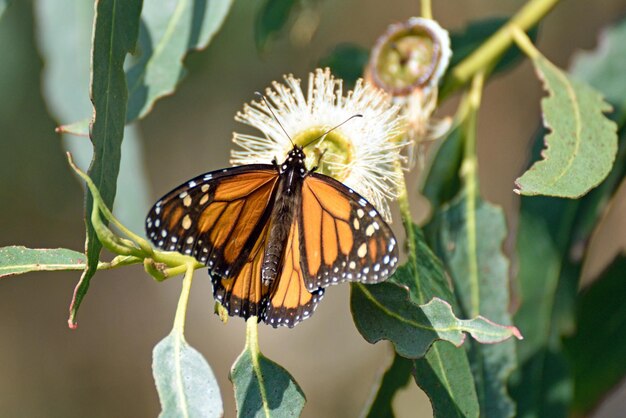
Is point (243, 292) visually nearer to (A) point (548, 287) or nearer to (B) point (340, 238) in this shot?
(B) point (340, 238)

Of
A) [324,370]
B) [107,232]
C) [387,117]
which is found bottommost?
[324,370]

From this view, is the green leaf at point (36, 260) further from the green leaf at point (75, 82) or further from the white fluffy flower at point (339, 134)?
the green leaf at point (75, 82)

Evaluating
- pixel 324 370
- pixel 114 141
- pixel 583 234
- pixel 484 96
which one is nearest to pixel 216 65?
pixel 484 96

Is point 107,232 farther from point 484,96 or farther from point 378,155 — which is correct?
point 484,96

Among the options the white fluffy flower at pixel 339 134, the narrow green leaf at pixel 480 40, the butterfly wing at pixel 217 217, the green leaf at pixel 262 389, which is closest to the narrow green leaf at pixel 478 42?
Answer: the narrow green leaf at pixel 480 40

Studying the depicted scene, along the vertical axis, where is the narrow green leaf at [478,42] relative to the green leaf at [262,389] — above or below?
above

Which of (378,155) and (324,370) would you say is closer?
(378,155)
